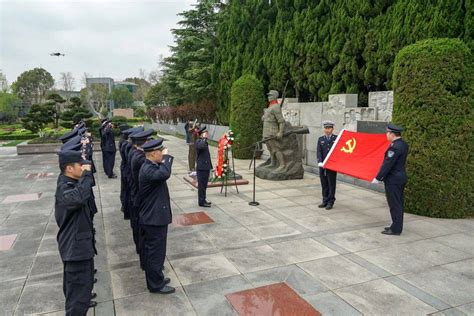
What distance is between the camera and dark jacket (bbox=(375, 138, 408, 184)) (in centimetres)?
568

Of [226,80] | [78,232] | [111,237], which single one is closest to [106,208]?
[111,237]

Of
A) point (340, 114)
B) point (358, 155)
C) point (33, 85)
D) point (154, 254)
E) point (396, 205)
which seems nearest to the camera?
point (154, 254)

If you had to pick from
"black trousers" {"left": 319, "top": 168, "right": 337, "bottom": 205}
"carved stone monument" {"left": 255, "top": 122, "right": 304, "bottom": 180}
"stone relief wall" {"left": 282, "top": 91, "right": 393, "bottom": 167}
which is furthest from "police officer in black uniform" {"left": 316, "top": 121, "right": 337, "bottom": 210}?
"carved stone monument" {"left": 255, "top": 122, "right": 304, "bottom": 180}

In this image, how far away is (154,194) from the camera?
4082 millimetres

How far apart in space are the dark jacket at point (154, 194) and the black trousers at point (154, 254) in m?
0.11

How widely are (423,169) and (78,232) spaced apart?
597 cm

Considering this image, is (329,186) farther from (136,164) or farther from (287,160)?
(136,164)

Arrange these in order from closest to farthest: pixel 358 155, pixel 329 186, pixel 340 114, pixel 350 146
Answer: pixel 358 155
pixel 350 146
pixel 329 186
pixel 340 114

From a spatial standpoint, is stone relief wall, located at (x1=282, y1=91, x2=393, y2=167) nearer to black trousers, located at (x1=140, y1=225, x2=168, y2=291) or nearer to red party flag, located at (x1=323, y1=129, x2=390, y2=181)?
red party flag, located at (x1=323, y1=129, x2=390, y2=181)

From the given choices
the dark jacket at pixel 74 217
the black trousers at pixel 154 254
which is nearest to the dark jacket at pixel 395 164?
the black trousers at pixel 154 254

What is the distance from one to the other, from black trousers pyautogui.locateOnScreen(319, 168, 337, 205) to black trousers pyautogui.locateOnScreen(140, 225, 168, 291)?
4.28 metres

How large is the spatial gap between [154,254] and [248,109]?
35.1 feet

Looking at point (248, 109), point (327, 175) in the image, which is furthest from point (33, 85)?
point (327, 175)

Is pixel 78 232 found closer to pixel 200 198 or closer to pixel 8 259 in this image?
pixel 8 259
